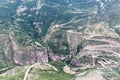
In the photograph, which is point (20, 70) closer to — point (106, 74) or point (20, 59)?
point (20, 59)

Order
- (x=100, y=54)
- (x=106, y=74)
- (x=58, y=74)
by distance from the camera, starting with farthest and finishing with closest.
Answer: (x=100, y=54) < (x=58, y=74) < (x=106, y=74)

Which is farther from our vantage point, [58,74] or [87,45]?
[87,45]

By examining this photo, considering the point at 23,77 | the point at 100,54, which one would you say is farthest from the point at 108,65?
the point at 23,77

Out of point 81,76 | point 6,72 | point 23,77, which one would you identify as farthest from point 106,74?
point 6,72

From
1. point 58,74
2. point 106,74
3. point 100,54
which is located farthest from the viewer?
point 100,54

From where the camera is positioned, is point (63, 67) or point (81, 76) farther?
point (63, 67)

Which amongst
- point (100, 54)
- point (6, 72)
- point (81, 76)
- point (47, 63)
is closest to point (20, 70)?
point (6, 72)

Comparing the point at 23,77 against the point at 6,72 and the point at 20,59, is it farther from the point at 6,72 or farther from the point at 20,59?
the point at 20,59

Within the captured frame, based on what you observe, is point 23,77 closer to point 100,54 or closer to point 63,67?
point 63,67
